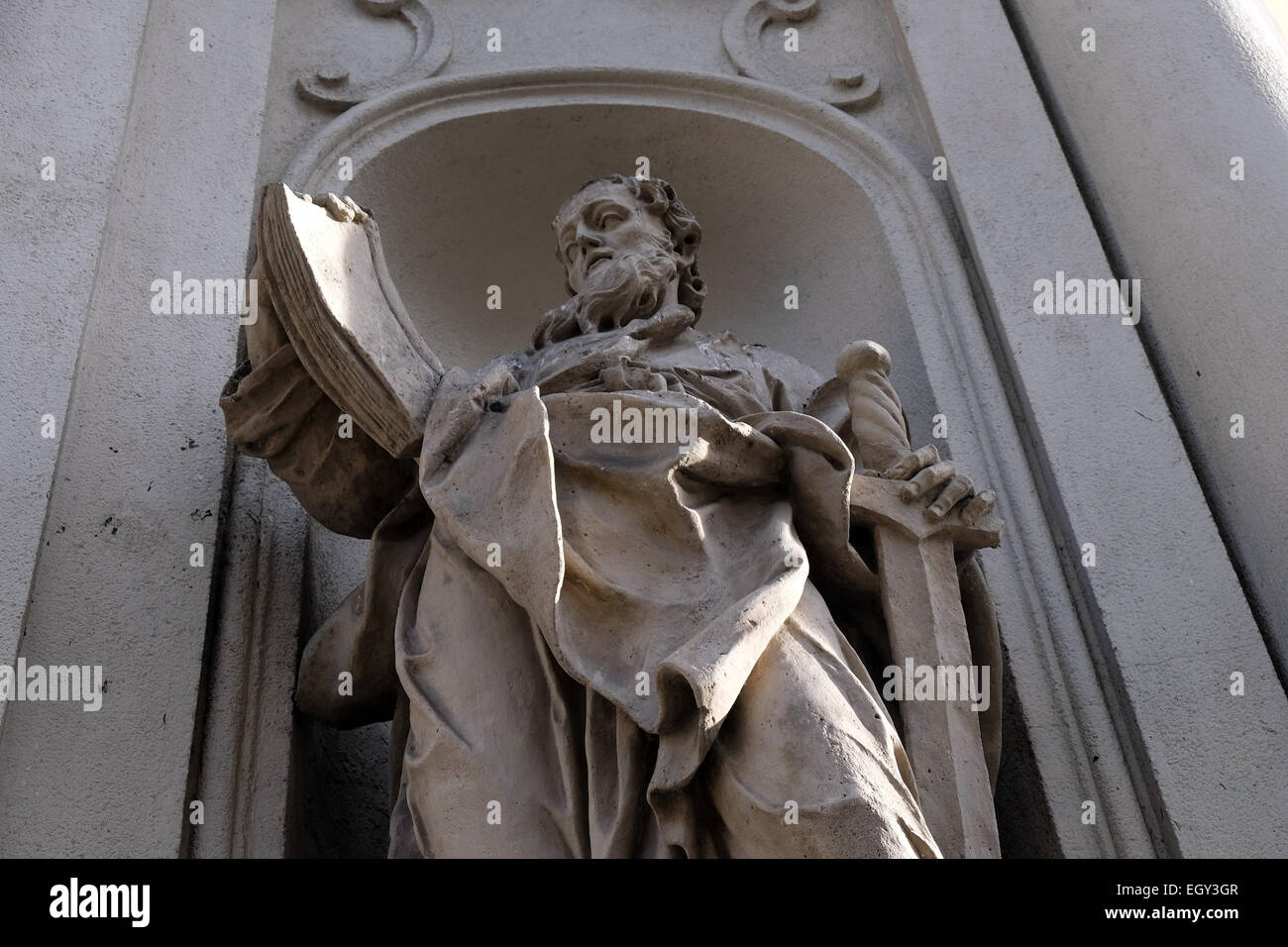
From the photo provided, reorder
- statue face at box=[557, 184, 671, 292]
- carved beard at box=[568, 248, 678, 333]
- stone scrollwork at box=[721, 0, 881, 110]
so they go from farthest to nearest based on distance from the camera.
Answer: stone scrollwork at box=[721, 0, 881, 110], statue face at box=[557, 184, 671, 292], carved beard at box=[568, 248, 678, 333]

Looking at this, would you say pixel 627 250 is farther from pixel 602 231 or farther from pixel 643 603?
pixel 643 603

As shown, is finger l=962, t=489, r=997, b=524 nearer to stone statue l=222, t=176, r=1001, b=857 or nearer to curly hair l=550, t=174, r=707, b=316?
stone statue l=222, t=176, r=1001, b=857

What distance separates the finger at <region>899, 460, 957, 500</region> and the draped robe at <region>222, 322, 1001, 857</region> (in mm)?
99

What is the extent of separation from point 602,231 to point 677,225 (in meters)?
0.17

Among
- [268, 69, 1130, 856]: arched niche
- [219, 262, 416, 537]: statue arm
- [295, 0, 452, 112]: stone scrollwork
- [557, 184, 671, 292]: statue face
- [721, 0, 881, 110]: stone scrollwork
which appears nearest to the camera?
[219, 262, 416, 537]: statue arm

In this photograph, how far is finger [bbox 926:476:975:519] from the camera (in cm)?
262

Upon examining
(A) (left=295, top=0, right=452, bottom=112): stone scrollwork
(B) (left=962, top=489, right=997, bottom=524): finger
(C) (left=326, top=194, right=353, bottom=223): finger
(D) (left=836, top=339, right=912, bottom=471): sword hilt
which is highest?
(A) (left=295, top=0, right=452, bottom=112): stone scrollwork

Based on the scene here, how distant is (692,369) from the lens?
117 inches

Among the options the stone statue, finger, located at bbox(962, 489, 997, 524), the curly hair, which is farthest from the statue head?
finger, located at bbox(962, 489, 997, 524)

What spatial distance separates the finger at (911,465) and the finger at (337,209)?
0.97 metres

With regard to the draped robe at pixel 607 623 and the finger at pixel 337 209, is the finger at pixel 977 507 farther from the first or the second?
the finger at pixel 337 209

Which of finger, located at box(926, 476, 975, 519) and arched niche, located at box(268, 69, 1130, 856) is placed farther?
arched niche, located at box(268, 69, 1130, 856)

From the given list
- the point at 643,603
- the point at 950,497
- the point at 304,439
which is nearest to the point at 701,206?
the point at 304,439
